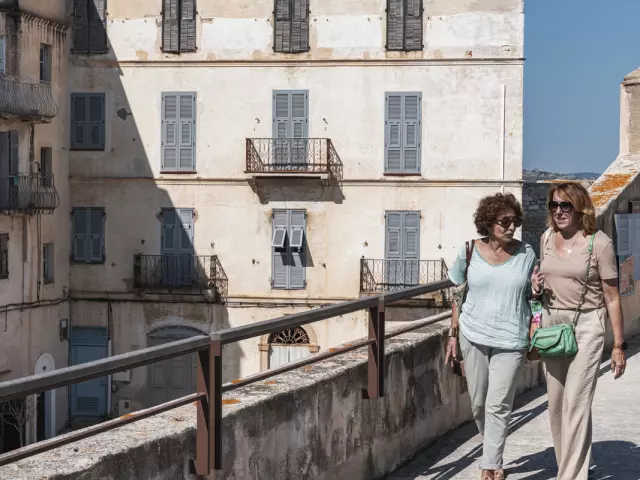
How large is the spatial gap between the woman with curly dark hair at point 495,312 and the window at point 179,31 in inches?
1090

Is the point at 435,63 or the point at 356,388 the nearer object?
the point at 356,388

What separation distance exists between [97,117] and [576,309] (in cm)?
2883

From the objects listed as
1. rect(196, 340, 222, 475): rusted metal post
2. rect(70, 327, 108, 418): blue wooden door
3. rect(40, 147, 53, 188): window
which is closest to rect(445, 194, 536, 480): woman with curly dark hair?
rect(196, 340, 222, 475): rusted metal post

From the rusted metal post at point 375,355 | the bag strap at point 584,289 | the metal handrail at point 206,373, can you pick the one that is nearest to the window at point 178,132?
the metal handrail at point 206,373

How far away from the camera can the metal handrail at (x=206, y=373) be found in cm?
432

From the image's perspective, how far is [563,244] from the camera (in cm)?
661

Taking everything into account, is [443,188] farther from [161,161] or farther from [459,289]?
[459,289]

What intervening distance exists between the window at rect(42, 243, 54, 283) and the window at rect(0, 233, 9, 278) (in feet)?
6.80

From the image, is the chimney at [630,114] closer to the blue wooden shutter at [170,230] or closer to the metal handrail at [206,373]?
the blue wooden shutter at [170,230]

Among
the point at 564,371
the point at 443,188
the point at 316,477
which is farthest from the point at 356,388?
the point at 443,188

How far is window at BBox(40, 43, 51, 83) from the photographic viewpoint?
3244 centimetres

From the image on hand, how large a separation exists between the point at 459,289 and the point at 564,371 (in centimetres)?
81

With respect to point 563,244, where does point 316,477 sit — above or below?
below

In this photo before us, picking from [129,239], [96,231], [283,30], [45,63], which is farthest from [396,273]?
[45,63]
